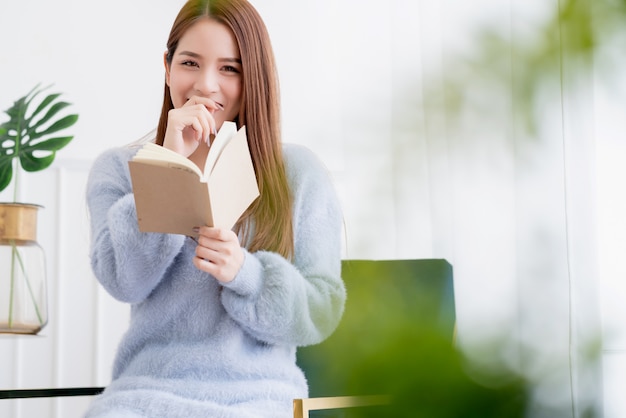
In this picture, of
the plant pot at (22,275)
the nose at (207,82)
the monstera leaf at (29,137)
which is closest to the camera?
the nose at (207,82)

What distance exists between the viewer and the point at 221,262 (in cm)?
112

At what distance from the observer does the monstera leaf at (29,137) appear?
1.91 metres

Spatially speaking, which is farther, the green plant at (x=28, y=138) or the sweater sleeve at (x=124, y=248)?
the green plant at (x=28, y=138)

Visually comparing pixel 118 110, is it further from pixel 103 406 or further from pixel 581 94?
pixel 581 94

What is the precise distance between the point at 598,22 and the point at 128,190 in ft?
4.14

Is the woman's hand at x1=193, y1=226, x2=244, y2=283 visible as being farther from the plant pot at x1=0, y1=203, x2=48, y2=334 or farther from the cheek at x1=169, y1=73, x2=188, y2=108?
the plant pot at x1=0, y1=203, x2=48, y2=334

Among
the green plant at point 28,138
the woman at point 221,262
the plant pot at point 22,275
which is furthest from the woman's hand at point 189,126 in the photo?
the green plant at point 28,138

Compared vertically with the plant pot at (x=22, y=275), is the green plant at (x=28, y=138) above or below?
above

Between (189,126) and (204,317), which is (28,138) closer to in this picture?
(189,126)

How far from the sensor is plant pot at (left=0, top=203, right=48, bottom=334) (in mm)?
1684

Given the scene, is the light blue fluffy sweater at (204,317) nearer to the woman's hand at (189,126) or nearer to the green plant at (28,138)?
the woman's hand at (189,126)

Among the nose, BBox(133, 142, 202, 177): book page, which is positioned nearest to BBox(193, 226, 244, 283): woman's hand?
BBox(133, 142, 202, 177): book page

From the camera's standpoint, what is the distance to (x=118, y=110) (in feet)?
6.65

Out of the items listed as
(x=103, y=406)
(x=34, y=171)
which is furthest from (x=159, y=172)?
(x=34, y=171)
